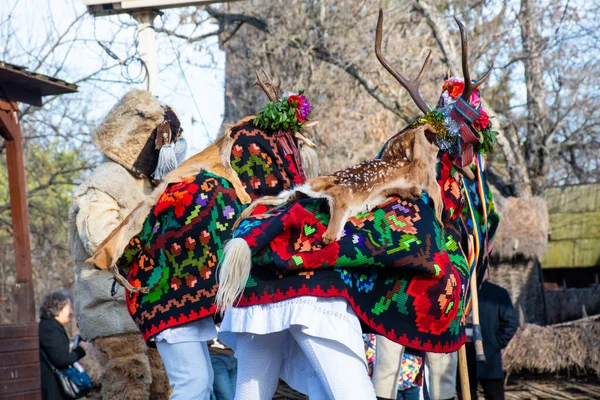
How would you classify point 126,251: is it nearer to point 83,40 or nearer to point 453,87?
point 453,87

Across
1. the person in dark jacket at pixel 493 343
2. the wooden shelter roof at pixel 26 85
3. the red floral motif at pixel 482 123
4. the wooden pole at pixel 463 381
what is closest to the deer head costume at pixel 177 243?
the red floral motif at pixel 482 123

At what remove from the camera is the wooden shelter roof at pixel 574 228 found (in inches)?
612

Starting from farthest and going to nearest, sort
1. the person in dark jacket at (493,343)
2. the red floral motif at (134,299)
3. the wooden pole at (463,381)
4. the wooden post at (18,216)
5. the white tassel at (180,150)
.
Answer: the wooden post at (18,216)
the person in dark jacket at (493,343)
the white tassel at (180,150)
the wooden pole at (463,381)
the red floral motif at (134,299)

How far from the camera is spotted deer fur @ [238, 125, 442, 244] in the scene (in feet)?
11.3

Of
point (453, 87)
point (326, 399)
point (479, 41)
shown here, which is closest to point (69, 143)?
point (479, 41)

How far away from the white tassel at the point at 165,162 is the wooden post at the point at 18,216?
2.90m

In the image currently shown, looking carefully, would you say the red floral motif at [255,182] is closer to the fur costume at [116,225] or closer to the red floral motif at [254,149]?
the red floral motif at [254,149]

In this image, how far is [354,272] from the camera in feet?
11.3

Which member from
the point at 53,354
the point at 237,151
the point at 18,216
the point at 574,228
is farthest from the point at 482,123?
the point at 574,228

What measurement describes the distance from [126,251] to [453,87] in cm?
217

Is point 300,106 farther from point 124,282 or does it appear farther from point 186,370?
point 186,370

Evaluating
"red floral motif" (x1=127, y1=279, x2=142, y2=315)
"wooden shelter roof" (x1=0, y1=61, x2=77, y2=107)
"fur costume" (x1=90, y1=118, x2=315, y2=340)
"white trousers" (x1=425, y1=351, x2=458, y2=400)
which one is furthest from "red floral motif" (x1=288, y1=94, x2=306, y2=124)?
"wooden shelter roof" (x1=0, y1=61, x2=77, y2=107)

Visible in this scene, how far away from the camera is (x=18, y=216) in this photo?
24.9 ft

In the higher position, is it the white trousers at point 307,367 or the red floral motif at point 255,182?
the red floral motif at point 255,182
